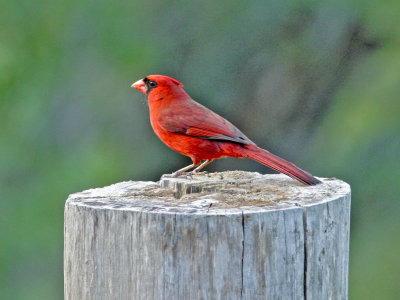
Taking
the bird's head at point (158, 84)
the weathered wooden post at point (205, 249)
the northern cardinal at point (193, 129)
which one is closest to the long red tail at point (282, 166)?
the northern cardinal at point (193, 129)

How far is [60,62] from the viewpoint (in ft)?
22.0

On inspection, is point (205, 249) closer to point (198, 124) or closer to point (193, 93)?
point (198, 124)

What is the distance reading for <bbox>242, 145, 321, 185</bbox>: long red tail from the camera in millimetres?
3359

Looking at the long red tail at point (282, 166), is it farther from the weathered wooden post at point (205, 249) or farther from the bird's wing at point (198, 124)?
the weathered wooden post at point (205, 249)

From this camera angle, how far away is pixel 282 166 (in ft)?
11.8

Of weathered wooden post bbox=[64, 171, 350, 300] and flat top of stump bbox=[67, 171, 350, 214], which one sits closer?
weathered wooden post bbox=[64, 171, 350, 300]

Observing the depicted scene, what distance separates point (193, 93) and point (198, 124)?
2.60m

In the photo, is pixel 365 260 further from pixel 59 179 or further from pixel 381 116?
pixel 59 179

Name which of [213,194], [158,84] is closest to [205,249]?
[213,194]

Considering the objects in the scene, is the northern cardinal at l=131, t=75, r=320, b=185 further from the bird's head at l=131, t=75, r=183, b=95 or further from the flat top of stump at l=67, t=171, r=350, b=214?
the flat top of stump at l=67, t=171, r=350, b=214

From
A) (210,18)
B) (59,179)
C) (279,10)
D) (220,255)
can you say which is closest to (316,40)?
(279,10)

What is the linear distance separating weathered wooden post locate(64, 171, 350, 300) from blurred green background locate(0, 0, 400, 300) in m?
3.43

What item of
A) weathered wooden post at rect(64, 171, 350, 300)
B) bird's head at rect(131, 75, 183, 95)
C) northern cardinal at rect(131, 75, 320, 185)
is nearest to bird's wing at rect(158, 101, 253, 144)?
northern cardinal at rect(131, 75, 320, 185)

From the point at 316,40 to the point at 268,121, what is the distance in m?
0.87
